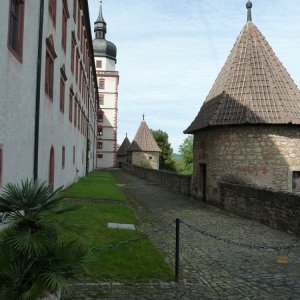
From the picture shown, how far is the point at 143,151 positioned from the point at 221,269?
51.5 metres

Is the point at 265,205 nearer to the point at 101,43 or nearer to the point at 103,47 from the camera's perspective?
the point at 103,47

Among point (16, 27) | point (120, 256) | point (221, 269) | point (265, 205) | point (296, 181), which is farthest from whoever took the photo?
point (296, 181)

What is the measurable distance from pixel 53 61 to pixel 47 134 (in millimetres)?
2698

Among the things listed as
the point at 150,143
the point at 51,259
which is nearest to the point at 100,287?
the point at 51,259

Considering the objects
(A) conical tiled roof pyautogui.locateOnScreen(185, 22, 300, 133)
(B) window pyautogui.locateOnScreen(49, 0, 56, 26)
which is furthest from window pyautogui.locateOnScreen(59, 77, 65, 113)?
(A) conical tiled roof pyautogui.locateOnScreen(185, 22, 300, 133)

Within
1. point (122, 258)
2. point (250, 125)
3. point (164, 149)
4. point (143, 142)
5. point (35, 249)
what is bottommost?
point (122, 258)

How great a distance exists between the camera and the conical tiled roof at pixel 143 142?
59250 mm

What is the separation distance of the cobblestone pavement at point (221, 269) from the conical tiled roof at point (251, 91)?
558 centimetres

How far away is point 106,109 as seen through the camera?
72.6 meters

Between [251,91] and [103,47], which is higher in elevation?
[103,47]

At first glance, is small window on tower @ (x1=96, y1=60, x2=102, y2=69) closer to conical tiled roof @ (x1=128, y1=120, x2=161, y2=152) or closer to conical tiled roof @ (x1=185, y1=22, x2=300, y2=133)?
conical tiled roof @ (x1=128, y1=120, x2=161, y2=152)

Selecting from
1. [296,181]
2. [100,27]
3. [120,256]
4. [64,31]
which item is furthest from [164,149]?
[120,256]

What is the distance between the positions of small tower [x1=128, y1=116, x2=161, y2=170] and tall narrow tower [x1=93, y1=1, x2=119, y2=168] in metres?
12.2

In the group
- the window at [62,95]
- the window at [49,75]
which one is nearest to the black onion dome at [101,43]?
the window at [62,95]
